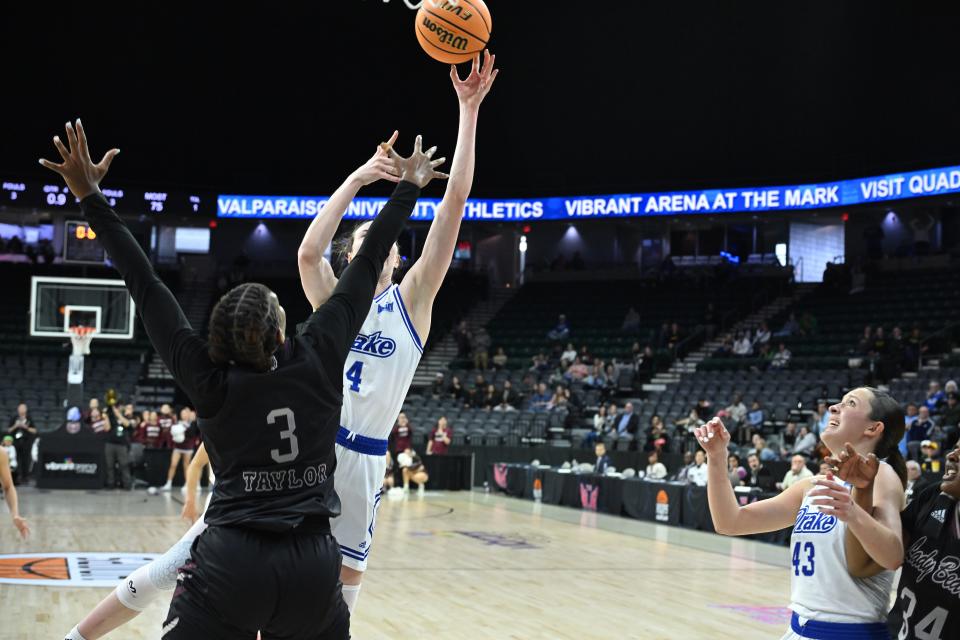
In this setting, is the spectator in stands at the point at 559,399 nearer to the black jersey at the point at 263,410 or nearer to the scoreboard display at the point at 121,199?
the scoreboard display at the point at 121,199

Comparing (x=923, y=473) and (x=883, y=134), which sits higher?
(x=883, y=134)

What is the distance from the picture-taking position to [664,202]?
101ft

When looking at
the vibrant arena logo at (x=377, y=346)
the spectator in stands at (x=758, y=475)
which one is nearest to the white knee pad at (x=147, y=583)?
the vibrant arena logo at (x=377, y=346)

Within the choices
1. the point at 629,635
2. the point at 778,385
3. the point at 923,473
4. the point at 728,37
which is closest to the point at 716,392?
the point at 778,385

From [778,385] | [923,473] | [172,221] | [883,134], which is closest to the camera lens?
[923,473]

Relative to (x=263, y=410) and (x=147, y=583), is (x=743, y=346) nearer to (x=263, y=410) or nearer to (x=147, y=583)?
(x=147, y=583)

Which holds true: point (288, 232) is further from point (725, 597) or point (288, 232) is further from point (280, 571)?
point (280, 571)

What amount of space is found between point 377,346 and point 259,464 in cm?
135

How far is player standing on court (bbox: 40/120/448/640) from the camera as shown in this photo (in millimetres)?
2514

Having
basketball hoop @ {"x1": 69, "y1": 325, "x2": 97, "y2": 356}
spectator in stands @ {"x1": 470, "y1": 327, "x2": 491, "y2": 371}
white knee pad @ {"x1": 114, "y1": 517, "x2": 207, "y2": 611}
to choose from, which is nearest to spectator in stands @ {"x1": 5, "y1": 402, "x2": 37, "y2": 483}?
basketball hoop @ {"x1": 69, "y1": 325, "x2": 97, "y2": 356}

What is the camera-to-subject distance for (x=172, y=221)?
34938 millimetres

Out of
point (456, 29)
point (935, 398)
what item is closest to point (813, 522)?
point (456, 29)

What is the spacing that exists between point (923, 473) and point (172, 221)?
2697 cm

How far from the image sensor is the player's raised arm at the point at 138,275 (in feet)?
8.56
